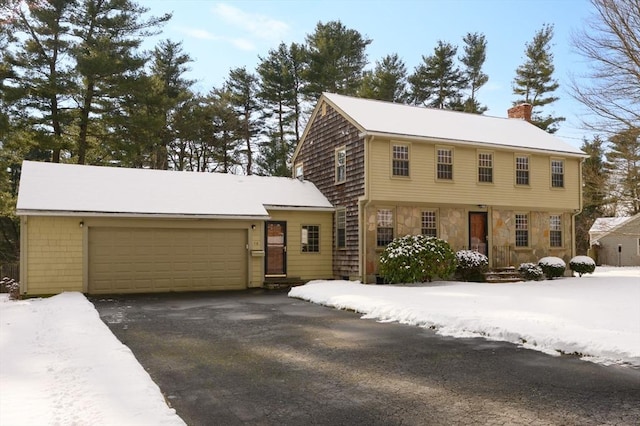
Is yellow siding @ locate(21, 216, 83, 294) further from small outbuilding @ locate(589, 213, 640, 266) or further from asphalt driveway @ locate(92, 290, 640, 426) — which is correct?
small outbuilding @ locate(589, 213, 640, 266)

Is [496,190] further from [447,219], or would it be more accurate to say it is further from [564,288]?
[564,288]

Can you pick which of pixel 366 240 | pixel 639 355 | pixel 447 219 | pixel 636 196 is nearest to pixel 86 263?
pixel 366 240

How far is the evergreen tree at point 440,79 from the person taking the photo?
40.4m

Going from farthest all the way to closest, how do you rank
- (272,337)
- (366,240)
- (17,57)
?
(17,57) → (366,240) → (272,337)

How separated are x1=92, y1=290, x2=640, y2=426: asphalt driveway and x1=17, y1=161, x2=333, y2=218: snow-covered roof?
23.1 feet

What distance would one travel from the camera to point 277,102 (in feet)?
126

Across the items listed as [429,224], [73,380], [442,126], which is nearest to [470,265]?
[429,224]

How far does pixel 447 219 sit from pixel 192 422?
16685 mm

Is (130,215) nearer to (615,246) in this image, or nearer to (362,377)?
(362,377)

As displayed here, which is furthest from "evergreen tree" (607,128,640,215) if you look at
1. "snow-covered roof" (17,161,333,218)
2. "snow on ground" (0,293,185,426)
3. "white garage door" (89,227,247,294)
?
"snow on ground" (0,293,185,426)

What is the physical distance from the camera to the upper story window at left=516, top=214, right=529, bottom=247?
2167 cm

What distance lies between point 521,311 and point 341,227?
1010cm

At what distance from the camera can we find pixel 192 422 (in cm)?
454

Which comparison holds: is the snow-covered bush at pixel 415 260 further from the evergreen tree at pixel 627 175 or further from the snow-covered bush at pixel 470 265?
the evergreen tree at pixel 627 175
